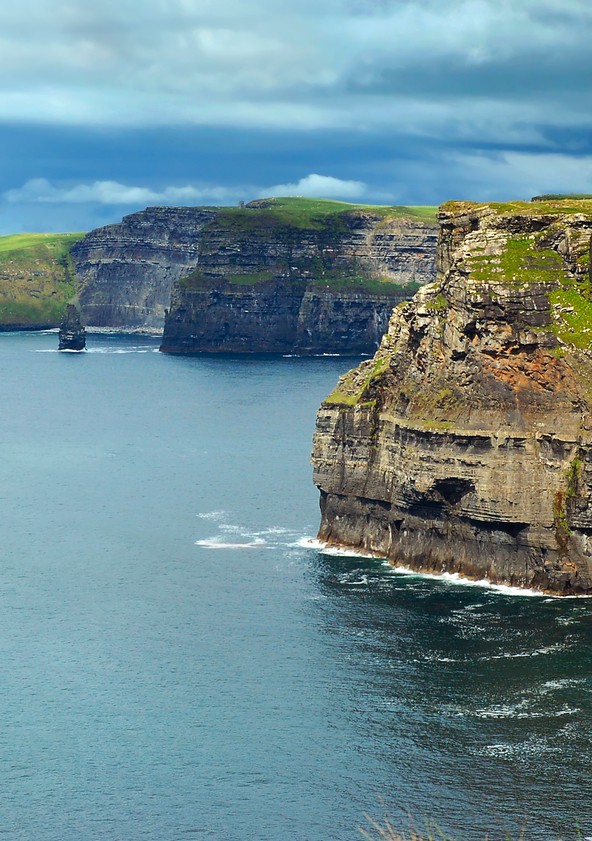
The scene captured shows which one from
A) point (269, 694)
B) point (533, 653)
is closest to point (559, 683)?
point (533, 653)

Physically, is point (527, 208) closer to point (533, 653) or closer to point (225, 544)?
point (225, 544)

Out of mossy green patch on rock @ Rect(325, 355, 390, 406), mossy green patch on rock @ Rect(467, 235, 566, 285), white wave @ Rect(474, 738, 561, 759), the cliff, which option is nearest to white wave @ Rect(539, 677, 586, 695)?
white wave @ Rect(474, 738, 561, 759)

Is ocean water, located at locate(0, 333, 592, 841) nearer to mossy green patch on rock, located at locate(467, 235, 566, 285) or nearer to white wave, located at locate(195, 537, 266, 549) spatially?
white wave, located at locate(195, 537, 266, 549)

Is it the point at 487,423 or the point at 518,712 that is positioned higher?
the point at 487,423

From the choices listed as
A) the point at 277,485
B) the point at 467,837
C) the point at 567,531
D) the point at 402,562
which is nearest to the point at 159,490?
the point at 277,485

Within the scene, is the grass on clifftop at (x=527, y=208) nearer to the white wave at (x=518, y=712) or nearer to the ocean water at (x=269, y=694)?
the ocean water at (x=269, y=694)

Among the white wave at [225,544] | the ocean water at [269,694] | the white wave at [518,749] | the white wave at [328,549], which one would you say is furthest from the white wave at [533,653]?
the white wave at [225,544]

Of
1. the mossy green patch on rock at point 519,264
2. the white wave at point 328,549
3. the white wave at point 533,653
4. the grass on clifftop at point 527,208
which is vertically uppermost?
the grass on clifftop at point 527,208
